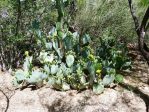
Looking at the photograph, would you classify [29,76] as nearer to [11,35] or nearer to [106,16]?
[11,35]

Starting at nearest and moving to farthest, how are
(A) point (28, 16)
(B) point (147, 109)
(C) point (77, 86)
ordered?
1. (B) point (147, 109)
2. (C) point (77, 86)
3. (A) point (28, 16)

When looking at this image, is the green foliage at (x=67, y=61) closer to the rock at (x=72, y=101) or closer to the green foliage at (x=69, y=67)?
the green foliage at (x=69, y=67)

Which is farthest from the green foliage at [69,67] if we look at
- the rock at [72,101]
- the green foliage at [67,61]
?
the rock at [72,101]

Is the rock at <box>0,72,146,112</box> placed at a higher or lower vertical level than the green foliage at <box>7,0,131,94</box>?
lower

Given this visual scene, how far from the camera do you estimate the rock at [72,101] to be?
482 cm

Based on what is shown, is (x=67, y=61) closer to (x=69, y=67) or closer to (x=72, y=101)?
(x=69, y=67)

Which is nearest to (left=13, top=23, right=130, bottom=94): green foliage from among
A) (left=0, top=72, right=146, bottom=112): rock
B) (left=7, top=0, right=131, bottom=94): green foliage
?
(left=7, top=0, right=131, bottom=94): green foliage

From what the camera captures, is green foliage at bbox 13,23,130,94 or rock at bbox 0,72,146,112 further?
green foliage at bbox 13,23,130,94

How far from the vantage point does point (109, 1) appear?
714 centimetres

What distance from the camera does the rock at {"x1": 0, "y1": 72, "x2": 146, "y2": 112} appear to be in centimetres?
482

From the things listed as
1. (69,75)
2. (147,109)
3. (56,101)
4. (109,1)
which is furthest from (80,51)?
(109,1)

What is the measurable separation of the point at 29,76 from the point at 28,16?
1.41m

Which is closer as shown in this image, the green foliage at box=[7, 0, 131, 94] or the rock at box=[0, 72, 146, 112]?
the rock at box=[0, 72, 146, 112]

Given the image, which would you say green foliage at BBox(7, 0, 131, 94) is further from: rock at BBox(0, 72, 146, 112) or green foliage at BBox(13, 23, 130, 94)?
rock at BBox(0, 72, 146, 112)
